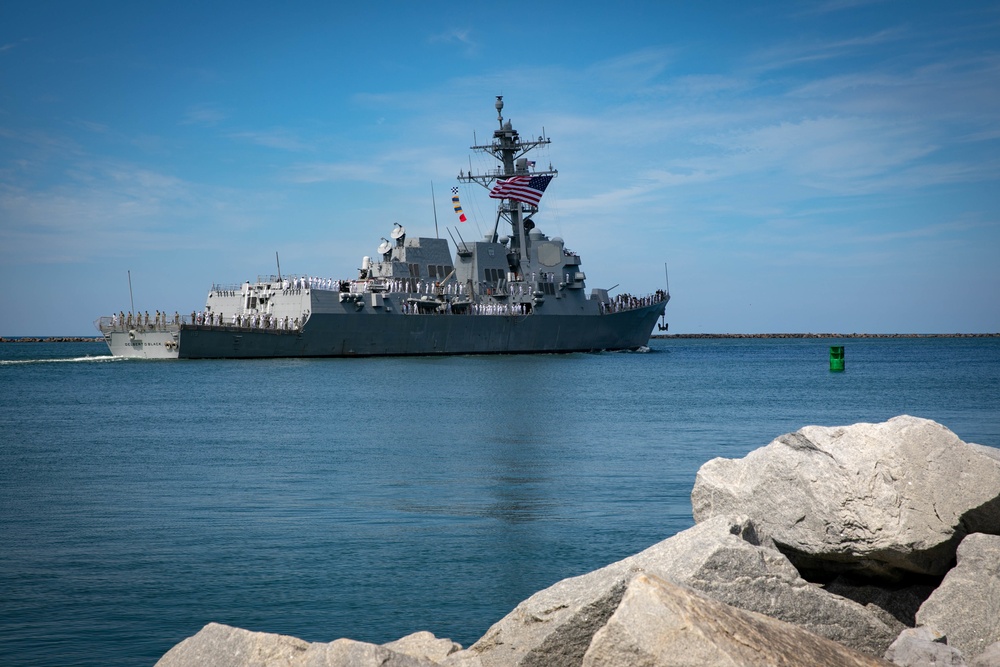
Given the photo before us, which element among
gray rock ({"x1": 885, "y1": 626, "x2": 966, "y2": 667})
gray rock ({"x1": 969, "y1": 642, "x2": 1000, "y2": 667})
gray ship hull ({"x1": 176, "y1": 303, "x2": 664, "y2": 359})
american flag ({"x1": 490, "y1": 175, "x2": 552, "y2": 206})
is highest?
american flag ({"x1": 490, "y1": 175, "x2": 552, "y2": 206})

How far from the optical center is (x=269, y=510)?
10.8 metres

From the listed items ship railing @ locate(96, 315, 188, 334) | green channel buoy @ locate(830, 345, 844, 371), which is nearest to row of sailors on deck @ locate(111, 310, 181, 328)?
ship railing @ locate(96, 315, 188, 334)

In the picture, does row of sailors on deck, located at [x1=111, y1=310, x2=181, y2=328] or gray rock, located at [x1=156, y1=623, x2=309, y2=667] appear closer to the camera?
gray rock, located at [x1=156, y1=623, x2=309, y2=667]

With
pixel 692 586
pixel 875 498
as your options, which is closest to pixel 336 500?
pixel 875 498

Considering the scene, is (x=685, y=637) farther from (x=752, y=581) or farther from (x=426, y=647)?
(x=426, y=647)

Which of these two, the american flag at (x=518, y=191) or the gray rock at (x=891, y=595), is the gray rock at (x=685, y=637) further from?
the american flag at (x=518, y=191)

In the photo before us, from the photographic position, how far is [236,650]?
171 inches

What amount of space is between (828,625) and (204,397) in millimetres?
27217

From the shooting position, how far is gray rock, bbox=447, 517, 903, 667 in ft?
15.4

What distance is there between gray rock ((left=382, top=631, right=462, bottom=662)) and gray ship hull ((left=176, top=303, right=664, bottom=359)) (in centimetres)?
4485

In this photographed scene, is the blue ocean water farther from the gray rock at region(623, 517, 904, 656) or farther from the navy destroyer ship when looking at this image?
the navy destroyer ship

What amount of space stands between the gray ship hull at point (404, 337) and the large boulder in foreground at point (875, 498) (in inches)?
1754

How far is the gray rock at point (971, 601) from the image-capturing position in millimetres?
5312

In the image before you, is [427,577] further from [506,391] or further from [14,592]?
[506,391]
